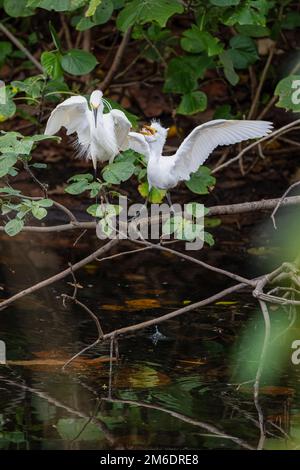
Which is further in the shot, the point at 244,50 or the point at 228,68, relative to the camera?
the point at 244,50

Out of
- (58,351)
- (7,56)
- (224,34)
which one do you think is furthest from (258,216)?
(58,351)

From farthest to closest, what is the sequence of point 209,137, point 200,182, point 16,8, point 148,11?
point 16,8
point 148,11
point 200,182
point 209,137

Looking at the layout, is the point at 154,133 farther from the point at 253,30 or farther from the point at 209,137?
the point at 253,30

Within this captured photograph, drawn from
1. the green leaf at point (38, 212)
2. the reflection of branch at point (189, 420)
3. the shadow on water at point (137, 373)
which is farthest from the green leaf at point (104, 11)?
the reflection of branch at point (189, 420)

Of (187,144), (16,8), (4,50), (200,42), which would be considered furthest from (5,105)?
(4,50)

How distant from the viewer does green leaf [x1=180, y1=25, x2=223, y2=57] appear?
6066 millimetres

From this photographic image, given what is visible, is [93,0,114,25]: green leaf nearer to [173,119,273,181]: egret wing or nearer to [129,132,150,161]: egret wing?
[129,132,150,161]: egret wing

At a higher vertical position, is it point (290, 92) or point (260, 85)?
point (260, 85)

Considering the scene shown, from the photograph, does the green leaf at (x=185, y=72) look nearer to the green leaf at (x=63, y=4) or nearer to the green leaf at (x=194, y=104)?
the green leaf at (x=194, y=104)

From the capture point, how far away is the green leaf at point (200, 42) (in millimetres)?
6066

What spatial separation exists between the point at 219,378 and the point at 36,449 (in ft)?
3.46

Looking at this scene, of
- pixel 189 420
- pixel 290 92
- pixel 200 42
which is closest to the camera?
pixel 189 420

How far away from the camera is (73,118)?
4969 millimetres

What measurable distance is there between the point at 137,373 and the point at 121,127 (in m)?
1.21
